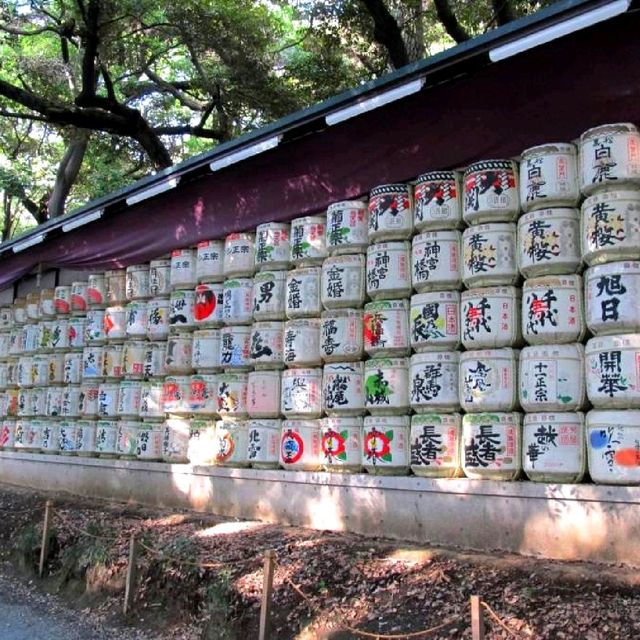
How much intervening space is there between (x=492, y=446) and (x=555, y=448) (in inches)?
17.7

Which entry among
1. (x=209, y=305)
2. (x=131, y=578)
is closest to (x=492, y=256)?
(x=209, y=305)

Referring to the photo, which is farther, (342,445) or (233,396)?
(233,396)

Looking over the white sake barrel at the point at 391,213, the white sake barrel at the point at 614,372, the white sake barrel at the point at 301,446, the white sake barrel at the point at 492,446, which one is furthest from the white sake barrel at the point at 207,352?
the white sake barrel at the point at 614,372

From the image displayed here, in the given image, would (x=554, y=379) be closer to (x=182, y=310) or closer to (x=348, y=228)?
(x=348, y=228)

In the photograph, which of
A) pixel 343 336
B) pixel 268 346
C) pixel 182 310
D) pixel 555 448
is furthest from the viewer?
pixel 182 310

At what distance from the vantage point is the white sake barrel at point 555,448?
14.7 ft

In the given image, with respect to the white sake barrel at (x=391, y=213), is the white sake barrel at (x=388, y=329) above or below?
below

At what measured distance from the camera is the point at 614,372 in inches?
171

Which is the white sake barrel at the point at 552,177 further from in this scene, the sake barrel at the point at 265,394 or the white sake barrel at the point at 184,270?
the white sake barrel at the point at 184,270

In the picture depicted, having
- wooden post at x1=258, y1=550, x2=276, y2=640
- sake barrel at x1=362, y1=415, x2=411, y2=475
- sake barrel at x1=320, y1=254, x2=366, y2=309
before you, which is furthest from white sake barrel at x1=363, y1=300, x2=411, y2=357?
wooden post at x1=258, y1=550, x2=276, y2=640

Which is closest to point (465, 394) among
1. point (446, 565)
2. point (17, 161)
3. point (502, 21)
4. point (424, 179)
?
point (446, 565)

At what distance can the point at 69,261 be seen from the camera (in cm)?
901

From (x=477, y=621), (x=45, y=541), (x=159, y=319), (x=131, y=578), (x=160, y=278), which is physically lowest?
(x=131, y=578)

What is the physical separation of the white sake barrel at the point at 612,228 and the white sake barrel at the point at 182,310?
406 cm
